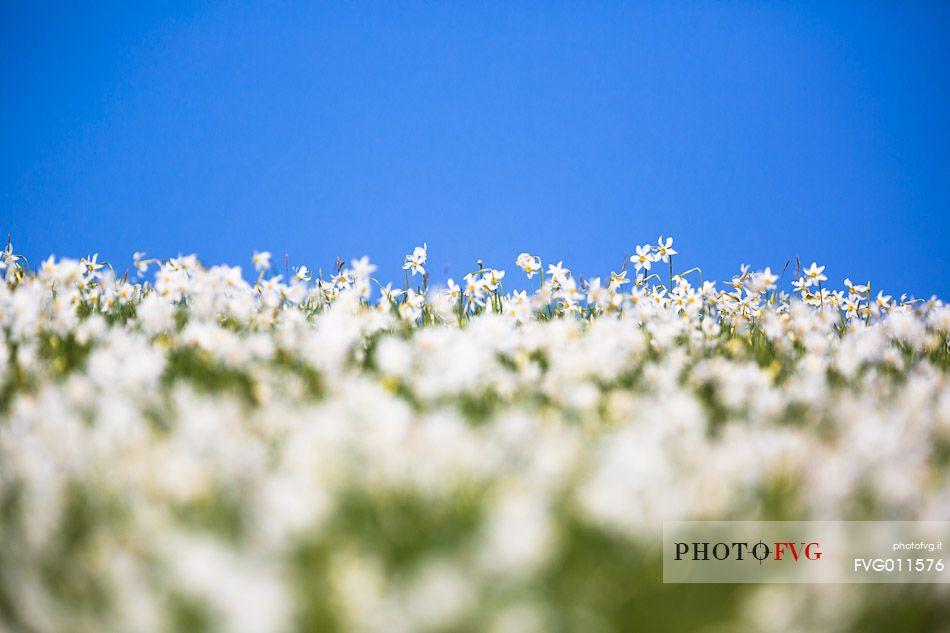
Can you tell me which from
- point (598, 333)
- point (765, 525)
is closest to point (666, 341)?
point (598, 333)

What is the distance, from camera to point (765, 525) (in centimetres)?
272

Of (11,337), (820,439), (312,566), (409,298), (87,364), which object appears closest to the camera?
(312,566)

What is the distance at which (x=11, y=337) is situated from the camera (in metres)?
5.39

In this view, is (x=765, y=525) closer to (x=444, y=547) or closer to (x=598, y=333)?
(x=444, y=547)

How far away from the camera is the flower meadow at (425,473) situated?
2.08 m

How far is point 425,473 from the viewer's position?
2.82 m

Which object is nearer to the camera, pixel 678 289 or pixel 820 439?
pixel 820 439

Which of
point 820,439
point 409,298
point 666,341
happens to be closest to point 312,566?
point 820,439

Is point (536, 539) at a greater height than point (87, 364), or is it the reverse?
point (87, 364)

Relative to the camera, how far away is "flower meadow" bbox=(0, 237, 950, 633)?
6.83 feet

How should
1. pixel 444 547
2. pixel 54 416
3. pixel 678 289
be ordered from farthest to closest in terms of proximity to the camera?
pixel 678 289 → pixel 54 416 → pixel 444 547

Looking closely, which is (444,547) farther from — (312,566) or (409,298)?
(409,298)

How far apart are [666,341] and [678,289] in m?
2.43

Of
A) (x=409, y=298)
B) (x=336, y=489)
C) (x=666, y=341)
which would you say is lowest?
(x=336, y=489)
